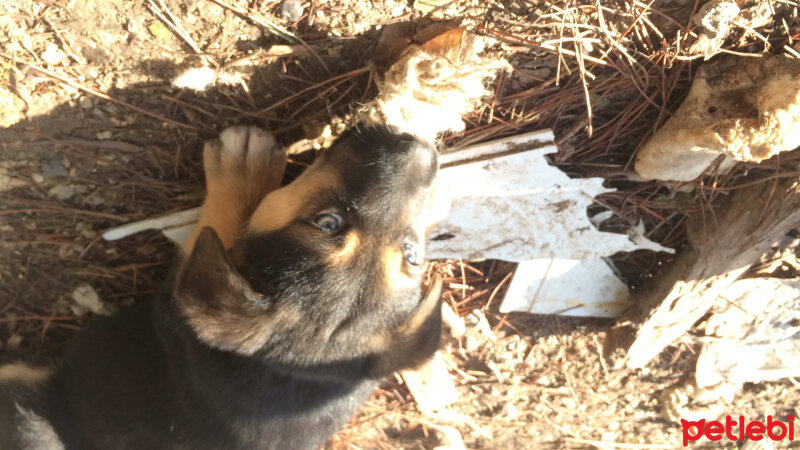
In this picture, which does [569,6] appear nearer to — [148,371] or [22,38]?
[22,38]

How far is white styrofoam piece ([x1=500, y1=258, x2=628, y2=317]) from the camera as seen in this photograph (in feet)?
13.7

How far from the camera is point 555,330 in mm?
4590

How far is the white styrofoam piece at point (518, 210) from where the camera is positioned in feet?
11.3

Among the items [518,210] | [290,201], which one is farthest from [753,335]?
[290,201]

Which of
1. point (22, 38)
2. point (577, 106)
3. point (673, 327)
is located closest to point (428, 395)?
point (673, 327)

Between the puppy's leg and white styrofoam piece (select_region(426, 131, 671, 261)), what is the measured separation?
1050 mm

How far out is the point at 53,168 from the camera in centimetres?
320

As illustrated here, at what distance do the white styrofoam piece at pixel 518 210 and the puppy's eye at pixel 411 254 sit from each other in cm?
68

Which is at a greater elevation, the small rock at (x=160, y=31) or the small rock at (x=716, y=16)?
the small rock at (x=160, y=31)

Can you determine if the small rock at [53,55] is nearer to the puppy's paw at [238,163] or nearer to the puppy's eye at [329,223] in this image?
the puppy's paw at [238,163]

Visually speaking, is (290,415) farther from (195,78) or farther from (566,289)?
(566,289)

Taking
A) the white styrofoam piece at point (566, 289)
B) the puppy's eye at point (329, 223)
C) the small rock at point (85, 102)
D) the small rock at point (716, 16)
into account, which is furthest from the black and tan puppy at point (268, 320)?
the small rock at point (716, 16)

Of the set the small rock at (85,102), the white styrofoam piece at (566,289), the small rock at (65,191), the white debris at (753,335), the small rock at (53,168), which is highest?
the small rock at (85,102)

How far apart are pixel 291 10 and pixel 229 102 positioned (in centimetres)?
64
